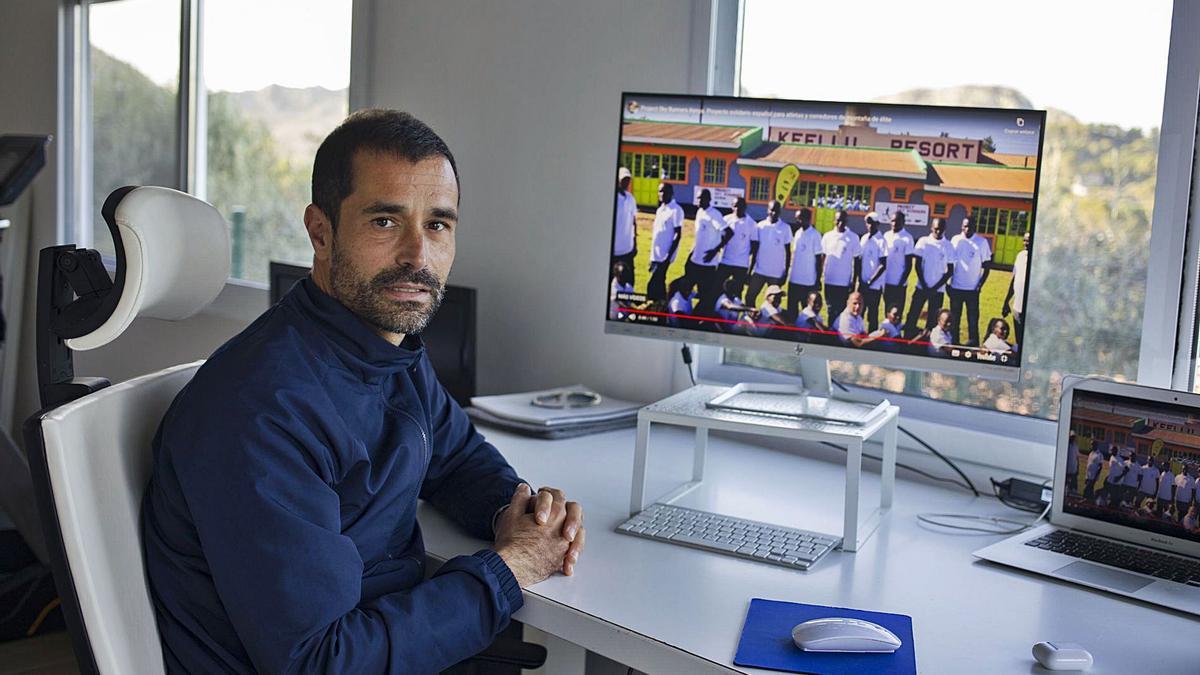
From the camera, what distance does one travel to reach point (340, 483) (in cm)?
141

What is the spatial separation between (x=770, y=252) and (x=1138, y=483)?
65 cm

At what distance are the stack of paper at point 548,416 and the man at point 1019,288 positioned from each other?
94cm

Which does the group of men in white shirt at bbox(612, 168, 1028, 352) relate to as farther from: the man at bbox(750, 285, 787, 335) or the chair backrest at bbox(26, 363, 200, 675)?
the chair backrest at bbox(26, 363, 200, 675)

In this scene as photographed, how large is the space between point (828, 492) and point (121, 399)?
3.87 ft

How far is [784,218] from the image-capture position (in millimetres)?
1785

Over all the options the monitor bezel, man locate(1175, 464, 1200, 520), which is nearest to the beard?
the monitor bezel

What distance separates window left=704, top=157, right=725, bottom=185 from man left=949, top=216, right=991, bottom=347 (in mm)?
394

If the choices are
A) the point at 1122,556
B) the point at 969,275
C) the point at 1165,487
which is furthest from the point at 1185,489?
the point at 969,275

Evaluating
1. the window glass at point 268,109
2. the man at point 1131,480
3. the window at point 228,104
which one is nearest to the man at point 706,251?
the man at point 1131,480

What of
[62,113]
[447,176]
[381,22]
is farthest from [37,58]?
[447,176]

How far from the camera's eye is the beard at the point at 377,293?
1.48 meters

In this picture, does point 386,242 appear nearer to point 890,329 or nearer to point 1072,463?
point 890,329

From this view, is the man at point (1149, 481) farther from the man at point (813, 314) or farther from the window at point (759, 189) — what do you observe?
the window at point (759, 189)

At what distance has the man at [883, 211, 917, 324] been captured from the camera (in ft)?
5.58
